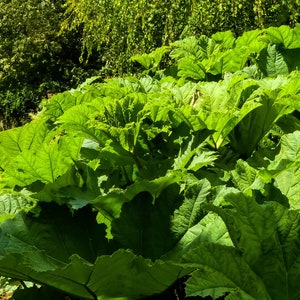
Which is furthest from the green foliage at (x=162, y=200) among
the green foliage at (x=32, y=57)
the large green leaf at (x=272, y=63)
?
the green foliage at (x=32, y=57)

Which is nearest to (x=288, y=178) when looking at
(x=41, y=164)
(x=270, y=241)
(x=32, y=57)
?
(x=270, y=241)

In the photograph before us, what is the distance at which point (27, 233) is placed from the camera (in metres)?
1.08

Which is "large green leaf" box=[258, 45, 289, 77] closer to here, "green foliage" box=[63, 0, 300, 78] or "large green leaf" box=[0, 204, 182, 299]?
"large green leaf" box=[0, 204, 182, 299]

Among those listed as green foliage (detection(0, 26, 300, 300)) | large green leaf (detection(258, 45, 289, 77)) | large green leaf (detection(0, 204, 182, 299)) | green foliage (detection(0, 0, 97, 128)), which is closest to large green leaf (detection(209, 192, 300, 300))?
green foliage (detection(0, 26, 300, 300))

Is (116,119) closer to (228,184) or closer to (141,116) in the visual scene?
(141,116)

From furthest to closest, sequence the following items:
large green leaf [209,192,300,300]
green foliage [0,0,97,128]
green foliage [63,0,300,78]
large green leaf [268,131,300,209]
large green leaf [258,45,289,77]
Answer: green foliage [0,0,97,128] → green foliage [63,0,300,78] → large green leaf [258,45,289,77] → large green leaf [268,131,300,209] → large green leaf [209,192,300,300]

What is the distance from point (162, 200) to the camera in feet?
3.56

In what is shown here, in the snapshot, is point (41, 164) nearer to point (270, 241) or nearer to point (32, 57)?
point (270, 241)

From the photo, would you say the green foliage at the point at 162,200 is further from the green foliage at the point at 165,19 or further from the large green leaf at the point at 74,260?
the green foliage at the point at 165,19

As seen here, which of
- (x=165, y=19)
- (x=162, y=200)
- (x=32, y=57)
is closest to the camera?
(x=162, y=200)

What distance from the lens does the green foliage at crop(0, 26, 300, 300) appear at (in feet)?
2.92

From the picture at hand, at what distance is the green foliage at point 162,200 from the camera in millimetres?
890

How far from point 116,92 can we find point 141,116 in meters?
0.45

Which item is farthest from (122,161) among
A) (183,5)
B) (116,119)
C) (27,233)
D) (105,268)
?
(183,5)
